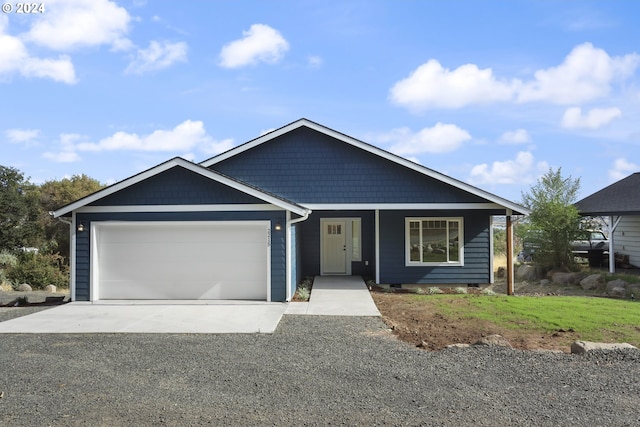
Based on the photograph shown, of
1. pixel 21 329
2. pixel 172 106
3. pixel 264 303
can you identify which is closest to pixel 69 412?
pixel 21 329

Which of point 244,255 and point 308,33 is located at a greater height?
point 308,33

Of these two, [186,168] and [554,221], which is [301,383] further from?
[554,221]

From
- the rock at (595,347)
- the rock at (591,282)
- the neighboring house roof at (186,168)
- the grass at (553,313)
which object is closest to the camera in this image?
the rock at (595,347)

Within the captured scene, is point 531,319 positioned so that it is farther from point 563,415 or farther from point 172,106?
point 172,106

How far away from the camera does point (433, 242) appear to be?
14.6 metres

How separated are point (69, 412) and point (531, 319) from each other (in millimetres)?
8378

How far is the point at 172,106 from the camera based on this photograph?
15.3 m

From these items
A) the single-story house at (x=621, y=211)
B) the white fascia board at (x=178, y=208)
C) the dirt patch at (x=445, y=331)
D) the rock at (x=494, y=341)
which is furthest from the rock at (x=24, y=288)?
the single-story house at (x=621, y=211)

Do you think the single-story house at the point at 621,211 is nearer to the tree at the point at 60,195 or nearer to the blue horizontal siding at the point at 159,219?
the blue horizontal siding at the point at 159,219

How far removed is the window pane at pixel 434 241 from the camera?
1461cm

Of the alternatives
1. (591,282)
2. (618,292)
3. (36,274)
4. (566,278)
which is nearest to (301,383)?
(618,292)

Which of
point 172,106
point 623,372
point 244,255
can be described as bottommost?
point 623,372

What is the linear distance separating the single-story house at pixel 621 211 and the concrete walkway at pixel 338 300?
11161mm

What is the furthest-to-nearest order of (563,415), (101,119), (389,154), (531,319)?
1. (101,119)
2. (389,154)
3. (531,319)
4. (563,415)
